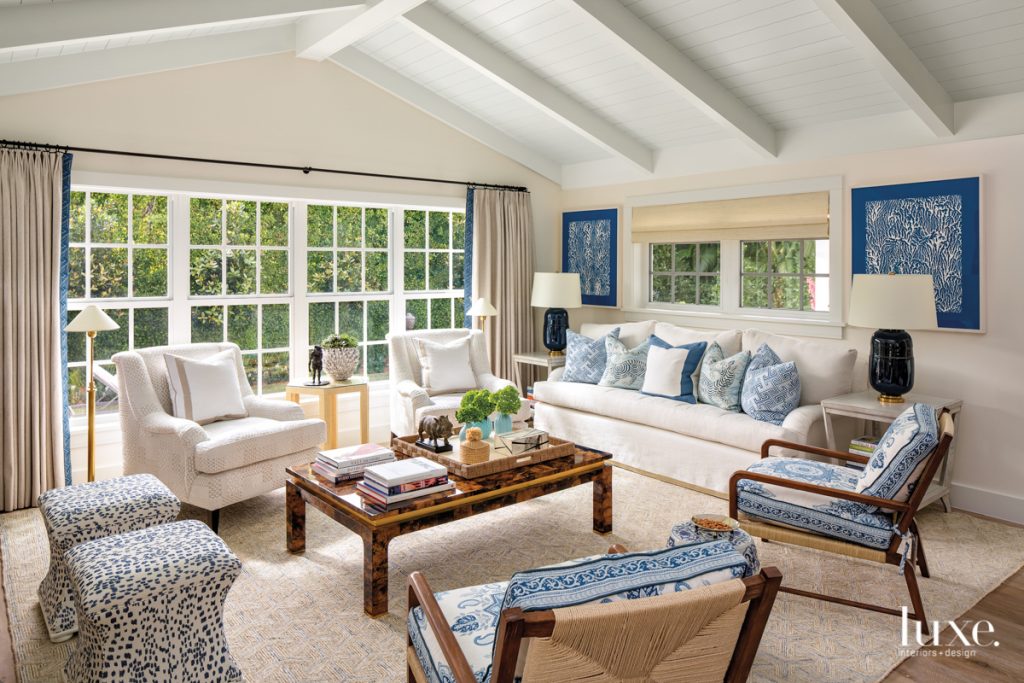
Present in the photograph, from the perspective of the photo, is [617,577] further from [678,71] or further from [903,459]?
[678,71]

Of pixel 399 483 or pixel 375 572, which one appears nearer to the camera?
pixel 375 572

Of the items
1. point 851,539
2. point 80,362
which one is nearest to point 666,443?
point 851,539

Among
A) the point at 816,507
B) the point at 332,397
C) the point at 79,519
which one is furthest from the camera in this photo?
the point at 332,397

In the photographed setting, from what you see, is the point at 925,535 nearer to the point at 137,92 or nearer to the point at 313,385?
the point at 313,385

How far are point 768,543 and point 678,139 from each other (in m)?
3.16

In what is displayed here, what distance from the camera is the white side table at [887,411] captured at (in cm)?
393

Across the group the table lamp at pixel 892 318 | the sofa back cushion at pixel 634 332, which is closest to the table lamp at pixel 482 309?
the sofa back cushion at pixel 634 332

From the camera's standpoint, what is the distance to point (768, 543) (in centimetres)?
375

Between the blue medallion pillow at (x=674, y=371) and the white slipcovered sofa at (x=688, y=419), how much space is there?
0.24 feet

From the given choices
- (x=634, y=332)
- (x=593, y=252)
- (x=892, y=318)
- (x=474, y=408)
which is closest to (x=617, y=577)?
(x=474, y=408)

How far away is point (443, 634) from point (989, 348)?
3.74 m

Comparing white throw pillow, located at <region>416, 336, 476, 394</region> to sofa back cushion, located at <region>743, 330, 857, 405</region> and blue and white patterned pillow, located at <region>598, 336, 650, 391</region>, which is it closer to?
blue and white patterned pillow, located at <region>598, 336, 650, 391</region>

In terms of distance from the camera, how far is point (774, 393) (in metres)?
Answer: 4.32

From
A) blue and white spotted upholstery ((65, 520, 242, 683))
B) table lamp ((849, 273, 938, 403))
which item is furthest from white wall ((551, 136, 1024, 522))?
blue and white spotted upholstery ((65, 520, 242, 683))
